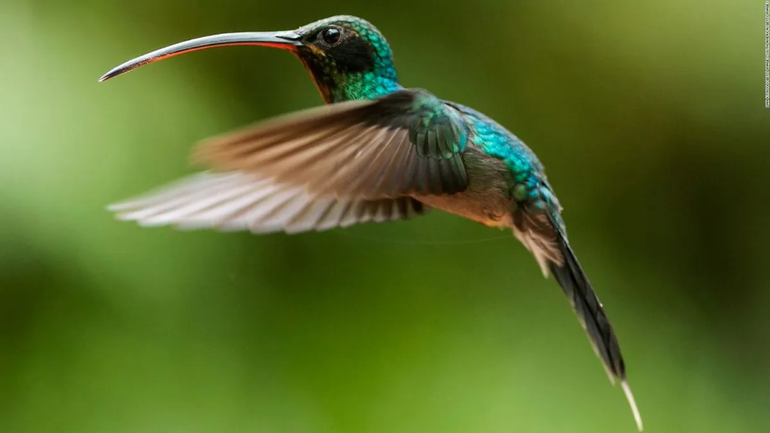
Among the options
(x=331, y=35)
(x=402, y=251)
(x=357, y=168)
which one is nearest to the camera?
(x=357, y=168)

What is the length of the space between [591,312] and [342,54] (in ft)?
1.48

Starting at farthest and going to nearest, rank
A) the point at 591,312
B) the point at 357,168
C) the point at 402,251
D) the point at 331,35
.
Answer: the point at 402,251, the point at 591,312, the point at 331,35, the point at 357,168

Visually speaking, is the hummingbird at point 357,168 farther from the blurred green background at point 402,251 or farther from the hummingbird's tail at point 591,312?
the blurred green background at point 402,251

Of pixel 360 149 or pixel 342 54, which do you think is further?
pixel 342 54

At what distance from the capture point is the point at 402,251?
1.56m

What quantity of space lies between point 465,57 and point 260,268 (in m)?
0.66

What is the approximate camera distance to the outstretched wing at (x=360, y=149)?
553 mm

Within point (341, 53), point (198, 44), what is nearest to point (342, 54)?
point (341, 53)

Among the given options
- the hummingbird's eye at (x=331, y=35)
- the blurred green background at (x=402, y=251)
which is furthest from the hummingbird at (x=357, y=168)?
the blurred green background at (x=402, y=251)

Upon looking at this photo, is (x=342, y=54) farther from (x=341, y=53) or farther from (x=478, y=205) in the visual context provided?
(x=478, y=205)

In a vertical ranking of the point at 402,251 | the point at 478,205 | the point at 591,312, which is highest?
the point at 478,205

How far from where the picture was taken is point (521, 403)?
1.57m

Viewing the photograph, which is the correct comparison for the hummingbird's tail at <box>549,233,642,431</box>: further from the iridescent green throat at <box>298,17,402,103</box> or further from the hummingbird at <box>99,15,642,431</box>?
the iridescent green throat at <box>298,17,402,103</box>

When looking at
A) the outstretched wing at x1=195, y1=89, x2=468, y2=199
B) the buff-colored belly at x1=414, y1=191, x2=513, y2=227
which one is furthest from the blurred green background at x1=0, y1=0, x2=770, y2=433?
the outstretched wing at x1=195, y1=89, x2=468, y2=199
